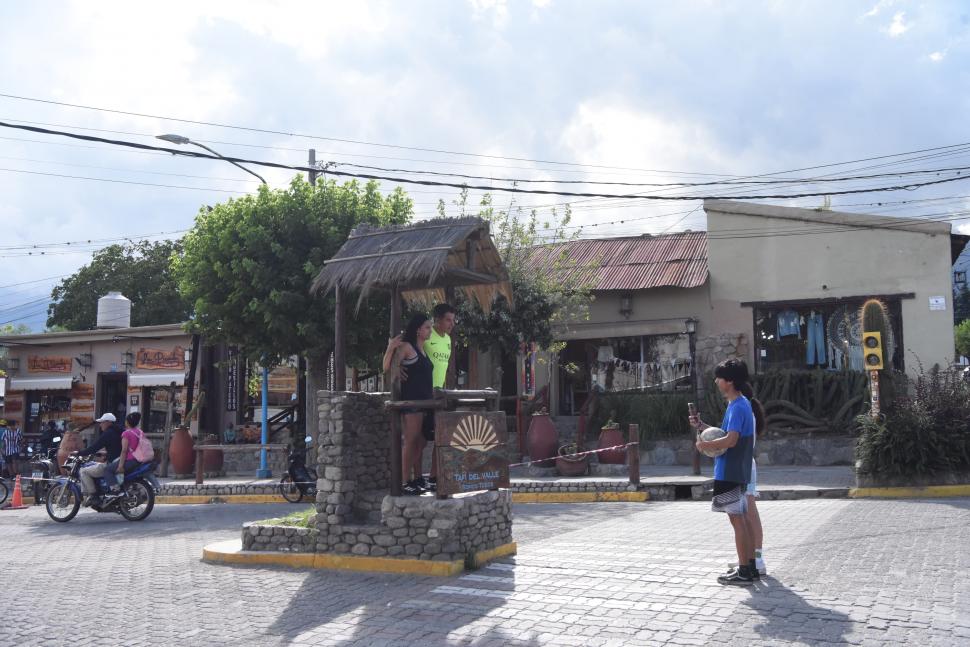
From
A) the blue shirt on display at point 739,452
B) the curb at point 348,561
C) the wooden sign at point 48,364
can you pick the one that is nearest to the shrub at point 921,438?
the curb at point 348,561

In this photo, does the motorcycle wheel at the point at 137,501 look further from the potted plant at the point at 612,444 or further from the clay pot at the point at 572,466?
the potted plant at the point at 612,444

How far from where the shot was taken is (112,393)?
26.4m

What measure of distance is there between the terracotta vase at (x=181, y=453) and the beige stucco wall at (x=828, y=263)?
13.3m

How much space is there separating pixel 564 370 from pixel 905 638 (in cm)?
1854

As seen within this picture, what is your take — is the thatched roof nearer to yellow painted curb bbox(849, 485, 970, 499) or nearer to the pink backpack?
the pink backpack

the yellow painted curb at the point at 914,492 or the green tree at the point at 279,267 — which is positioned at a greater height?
the green tree at the point at 279,267

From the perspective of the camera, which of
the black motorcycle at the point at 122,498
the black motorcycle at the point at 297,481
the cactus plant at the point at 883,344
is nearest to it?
the black motorcycle at the point at 122,498

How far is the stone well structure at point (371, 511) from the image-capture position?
25.7 feet

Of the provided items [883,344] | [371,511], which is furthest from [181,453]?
[883,344]

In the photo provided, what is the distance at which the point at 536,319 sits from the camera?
19.3m

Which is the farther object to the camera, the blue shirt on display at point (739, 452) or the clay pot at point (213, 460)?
the clay pot at point (213, 460)

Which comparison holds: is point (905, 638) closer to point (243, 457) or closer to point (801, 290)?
point (801, 290)

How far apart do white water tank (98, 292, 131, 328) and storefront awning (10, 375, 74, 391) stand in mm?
2140

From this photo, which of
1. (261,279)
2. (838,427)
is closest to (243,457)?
(261,279)
